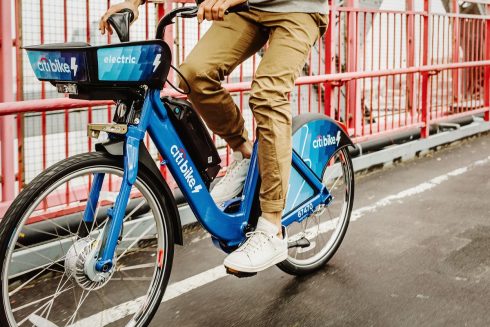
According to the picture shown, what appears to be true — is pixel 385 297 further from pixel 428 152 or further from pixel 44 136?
pixel 428 152

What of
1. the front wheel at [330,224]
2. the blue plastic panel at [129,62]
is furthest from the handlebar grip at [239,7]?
the front wheel at [330,224]

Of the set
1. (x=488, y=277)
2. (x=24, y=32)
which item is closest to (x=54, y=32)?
(x=24, y=32)

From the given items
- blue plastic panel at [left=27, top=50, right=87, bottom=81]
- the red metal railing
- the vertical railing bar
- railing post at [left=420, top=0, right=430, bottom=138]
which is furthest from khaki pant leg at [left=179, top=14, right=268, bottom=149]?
the vertical railing bar

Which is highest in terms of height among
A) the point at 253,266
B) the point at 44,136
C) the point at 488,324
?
the point at 44,136

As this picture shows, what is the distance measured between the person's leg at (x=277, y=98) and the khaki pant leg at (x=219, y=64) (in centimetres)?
12

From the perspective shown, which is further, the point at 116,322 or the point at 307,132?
the point at 307,132

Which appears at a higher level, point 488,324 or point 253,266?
point 253,266

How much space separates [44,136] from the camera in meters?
4.05

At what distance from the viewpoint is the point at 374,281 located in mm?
3438

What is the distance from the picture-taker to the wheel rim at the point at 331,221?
3.62 meters

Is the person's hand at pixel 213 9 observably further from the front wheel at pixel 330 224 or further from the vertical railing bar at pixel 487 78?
the vertical railing bar at pixel 487 78

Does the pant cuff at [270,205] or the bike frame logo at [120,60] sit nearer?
the bike frame logo at [120,60]

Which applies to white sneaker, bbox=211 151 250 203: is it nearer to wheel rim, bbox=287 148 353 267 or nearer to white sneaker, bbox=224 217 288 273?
white sneaker, bbox=224 217 288 273

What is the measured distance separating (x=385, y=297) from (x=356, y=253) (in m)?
0.70
